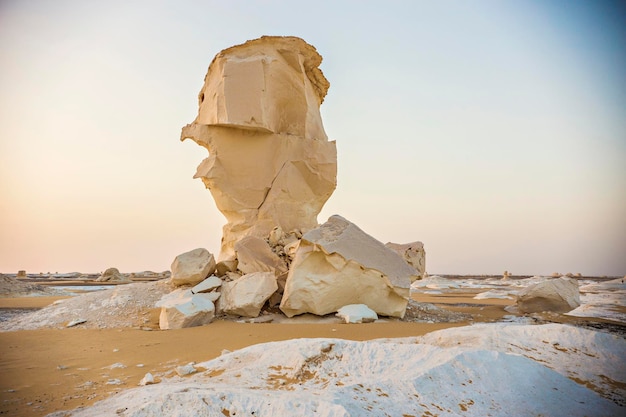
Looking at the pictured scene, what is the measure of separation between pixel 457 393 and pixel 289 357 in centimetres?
142

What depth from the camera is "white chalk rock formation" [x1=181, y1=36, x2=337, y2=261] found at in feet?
37.0

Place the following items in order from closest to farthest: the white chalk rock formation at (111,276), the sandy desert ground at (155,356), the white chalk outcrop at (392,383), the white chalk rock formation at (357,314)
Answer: the white chalk outcrop at (392,383) → the sandy desert ground at (155,356) → the white chalk rock formation at (357,314) → the white chalk rock formation at (111,276)

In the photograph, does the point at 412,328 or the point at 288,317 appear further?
the point at 288,317

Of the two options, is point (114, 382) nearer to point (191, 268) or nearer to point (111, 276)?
point (191, 268)

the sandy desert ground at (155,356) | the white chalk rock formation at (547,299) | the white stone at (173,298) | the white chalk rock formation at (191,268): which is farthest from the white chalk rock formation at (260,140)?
the white chalk rock formation at (547,299)

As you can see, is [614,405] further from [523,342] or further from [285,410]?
[285,410]

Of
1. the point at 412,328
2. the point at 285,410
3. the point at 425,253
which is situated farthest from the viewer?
the point at 425,253

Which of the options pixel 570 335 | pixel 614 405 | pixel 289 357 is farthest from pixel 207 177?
pixel 614 405

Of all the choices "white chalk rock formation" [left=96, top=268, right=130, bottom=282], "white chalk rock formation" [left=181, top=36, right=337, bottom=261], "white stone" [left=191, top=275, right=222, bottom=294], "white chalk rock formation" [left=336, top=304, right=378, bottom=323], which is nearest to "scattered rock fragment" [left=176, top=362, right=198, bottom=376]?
"white chalk rock formation" [left=336, top=304, right=378, bottom=323]

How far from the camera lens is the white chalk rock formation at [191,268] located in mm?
9391

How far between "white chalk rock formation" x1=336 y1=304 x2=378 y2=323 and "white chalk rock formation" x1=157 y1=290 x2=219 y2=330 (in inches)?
102

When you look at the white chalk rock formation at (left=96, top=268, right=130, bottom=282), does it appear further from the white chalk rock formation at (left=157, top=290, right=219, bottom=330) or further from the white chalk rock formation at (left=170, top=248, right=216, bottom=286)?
the white chalk rock formation at (left=157, top=290, right=219, bottom=330)

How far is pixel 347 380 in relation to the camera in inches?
122

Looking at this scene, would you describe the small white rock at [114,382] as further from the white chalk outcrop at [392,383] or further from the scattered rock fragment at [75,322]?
the scattered rock fragment at [75,322]
